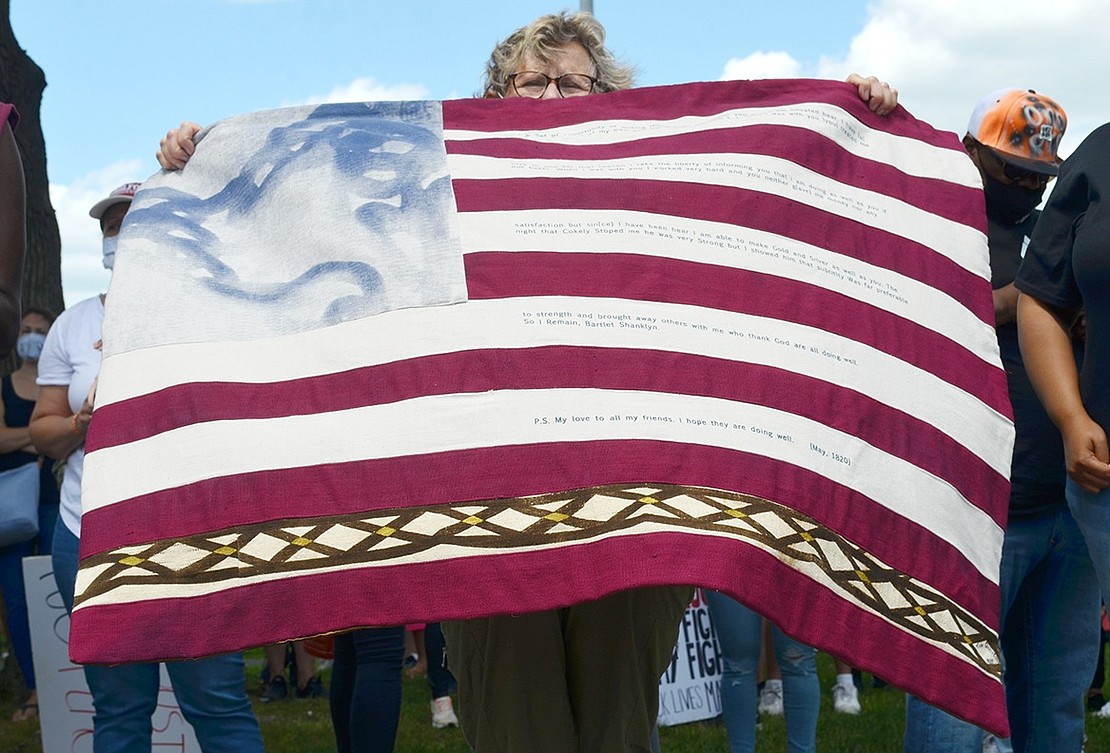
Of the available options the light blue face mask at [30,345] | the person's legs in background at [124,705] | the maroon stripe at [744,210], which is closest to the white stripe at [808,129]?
the maroon stripe at [744,210]

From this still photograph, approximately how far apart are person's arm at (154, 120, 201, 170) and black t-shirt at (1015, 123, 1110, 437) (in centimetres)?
224

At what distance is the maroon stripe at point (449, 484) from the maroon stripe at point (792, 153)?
2.86 feet

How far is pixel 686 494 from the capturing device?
2.61 metres

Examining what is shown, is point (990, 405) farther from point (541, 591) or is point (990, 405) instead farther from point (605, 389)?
point (541, 591)

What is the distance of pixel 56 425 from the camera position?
498cm

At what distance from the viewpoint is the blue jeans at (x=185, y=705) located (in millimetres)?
4262

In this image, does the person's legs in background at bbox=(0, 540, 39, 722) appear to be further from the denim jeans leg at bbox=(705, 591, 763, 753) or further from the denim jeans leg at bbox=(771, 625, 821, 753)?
the denim jeans leg at bbox=(771, 625, 821, 753)

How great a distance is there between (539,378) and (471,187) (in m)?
0.63

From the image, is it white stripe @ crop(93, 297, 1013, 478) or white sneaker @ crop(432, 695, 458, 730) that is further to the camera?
white sneaker @ crop(432, 695, 458, 730)

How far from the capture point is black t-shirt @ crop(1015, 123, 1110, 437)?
3.54 m

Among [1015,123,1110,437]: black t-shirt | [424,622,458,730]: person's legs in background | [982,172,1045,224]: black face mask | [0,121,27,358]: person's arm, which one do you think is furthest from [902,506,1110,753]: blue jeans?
[424,622,458,730]: person's legs in background

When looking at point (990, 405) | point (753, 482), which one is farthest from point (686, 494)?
point (990, 405)

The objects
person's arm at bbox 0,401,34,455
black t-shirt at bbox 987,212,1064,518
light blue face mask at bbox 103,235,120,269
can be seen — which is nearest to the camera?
black t-shirt at bbox 987,212,1064,518

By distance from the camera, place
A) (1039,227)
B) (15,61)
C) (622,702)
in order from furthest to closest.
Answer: (15,61) → (1039,227) → (622,702)
